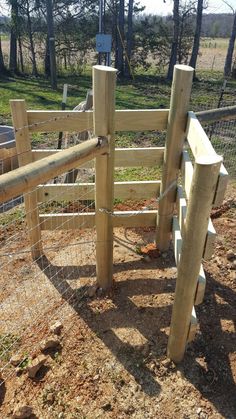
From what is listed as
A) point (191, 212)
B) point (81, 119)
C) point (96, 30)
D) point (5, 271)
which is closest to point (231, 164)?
point (81, 119)

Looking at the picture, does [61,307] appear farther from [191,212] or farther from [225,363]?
[191,212]

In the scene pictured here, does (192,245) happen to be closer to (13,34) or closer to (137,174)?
(137,174)

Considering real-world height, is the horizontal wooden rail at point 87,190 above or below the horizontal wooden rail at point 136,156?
below

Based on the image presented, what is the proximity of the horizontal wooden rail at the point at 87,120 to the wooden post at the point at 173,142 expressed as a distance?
15cm

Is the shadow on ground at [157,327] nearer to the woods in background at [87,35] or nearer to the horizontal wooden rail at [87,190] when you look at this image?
the horizontal wooden rail at [87,190]

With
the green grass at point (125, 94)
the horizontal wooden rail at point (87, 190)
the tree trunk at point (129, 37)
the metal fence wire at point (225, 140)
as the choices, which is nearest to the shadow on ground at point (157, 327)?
the horizontal wooden rail at point (87, 190)

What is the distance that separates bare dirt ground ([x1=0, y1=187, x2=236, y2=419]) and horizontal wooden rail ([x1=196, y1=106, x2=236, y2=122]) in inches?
55.9

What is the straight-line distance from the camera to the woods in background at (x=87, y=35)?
60.8 feet

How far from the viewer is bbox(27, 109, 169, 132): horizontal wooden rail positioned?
125 inches

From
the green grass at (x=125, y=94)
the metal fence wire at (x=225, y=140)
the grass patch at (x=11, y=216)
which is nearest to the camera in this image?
the grass patch at (x=11, y=216)

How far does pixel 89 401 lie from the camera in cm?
247

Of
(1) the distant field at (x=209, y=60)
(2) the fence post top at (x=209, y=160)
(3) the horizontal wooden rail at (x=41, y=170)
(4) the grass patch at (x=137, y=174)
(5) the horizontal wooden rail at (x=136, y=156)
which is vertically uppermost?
(2) the fence post top at (x=209, y=160)

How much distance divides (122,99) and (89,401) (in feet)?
42.0

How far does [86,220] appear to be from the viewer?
3697 mm
